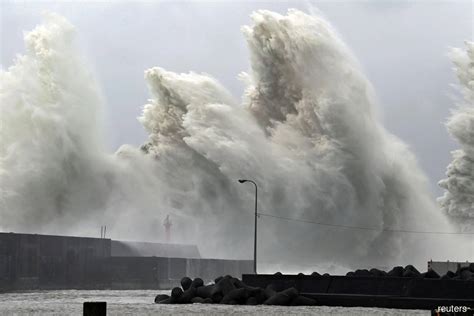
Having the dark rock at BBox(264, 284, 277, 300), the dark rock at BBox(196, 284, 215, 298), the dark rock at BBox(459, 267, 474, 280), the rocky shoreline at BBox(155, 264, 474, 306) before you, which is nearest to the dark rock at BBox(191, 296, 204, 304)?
the rocky shoreline at BBox(155, 264, 474, 306)

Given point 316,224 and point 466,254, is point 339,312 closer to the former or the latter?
point 316,224

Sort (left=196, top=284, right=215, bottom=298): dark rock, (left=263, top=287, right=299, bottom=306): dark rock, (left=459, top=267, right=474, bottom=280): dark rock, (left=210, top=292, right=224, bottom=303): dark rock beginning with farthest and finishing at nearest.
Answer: (left=196, top=284, right=215, bottom=298): dark rock
(left=459, top=267, right=474, bottom=280): dark rock
(left=210, top=292, right=224, bottom=303): dark rock
(left=263, top=287, right=299, bottom=306): dark rock

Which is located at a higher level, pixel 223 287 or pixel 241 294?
pixel 223 287

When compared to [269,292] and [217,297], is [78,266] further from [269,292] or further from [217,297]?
[269,292]

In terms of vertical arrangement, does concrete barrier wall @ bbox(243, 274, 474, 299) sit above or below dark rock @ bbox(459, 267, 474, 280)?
below

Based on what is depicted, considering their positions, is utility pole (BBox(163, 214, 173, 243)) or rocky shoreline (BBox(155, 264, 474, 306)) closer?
rocky shoreline (BBox(155, 264, 474, 306))

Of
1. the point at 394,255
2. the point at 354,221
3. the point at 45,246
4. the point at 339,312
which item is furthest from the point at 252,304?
the point at 394,255

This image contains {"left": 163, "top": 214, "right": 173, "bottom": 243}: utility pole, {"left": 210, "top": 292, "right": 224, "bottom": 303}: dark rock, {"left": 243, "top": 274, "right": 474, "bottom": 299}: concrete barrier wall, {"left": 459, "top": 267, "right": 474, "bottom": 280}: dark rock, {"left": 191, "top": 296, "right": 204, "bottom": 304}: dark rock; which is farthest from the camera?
{"left": 163, "top": 214, "right": 173, "bottom": 243}: utility pole

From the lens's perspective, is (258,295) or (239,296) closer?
(239,296)

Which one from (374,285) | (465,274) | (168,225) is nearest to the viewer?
(374,285)

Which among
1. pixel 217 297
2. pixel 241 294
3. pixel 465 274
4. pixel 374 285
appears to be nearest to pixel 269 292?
pixel 241 294

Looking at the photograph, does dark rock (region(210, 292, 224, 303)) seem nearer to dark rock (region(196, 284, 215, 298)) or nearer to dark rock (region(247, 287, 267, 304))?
dark rock (region(196, 284, 215, 298))

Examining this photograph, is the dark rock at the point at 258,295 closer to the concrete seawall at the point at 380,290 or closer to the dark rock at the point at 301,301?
the dark rock at the point at 301,301

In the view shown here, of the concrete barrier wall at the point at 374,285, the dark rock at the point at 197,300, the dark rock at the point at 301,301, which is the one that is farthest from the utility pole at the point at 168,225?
the dark rock at the point at 301,301
